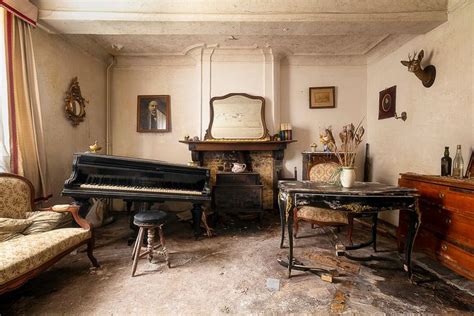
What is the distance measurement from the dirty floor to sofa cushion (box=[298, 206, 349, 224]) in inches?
15.4

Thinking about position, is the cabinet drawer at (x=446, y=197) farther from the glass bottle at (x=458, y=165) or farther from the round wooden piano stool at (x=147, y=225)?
the round wooden piano stool at (x=147, y=225)

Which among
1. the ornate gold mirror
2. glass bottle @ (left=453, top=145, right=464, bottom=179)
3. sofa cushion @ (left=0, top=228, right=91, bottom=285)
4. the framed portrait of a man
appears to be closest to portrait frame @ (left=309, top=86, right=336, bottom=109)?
the ornate gold mirror

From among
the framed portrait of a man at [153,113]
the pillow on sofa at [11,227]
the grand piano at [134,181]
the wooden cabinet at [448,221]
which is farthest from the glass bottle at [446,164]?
the pillow on sofa at [11,227]

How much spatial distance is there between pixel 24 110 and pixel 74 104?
962 millimetres

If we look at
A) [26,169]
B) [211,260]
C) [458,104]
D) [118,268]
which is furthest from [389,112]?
[26,169]

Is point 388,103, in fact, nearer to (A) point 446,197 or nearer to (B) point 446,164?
(B) point 446,164

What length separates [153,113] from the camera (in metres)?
4.34

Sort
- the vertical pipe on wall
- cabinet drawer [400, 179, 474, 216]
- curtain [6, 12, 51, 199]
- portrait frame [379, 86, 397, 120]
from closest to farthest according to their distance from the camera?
cabinet drawer [400, 179, 474, 216] < curtain [6, 12, 51, 199] < portrait frame [379, 86, 397, 120] < the vertical pipe on wall

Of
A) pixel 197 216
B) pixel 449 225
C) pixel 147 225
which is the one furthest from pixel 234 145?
pixel 449 225

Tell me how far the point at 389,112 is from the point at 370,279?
9.01ft

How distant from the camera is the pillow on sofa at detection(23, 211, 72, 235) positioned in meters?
2.12

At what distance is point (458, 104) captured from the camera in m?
2.49

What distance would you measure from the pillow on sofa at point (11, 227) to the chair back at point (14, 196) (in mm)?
150

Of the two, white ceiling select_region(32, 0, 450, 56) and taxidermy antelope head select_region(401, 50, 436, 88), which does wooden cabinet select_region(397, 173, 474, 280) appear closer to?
taxidermy antelope head select_region(401, 50, 436, 88)
